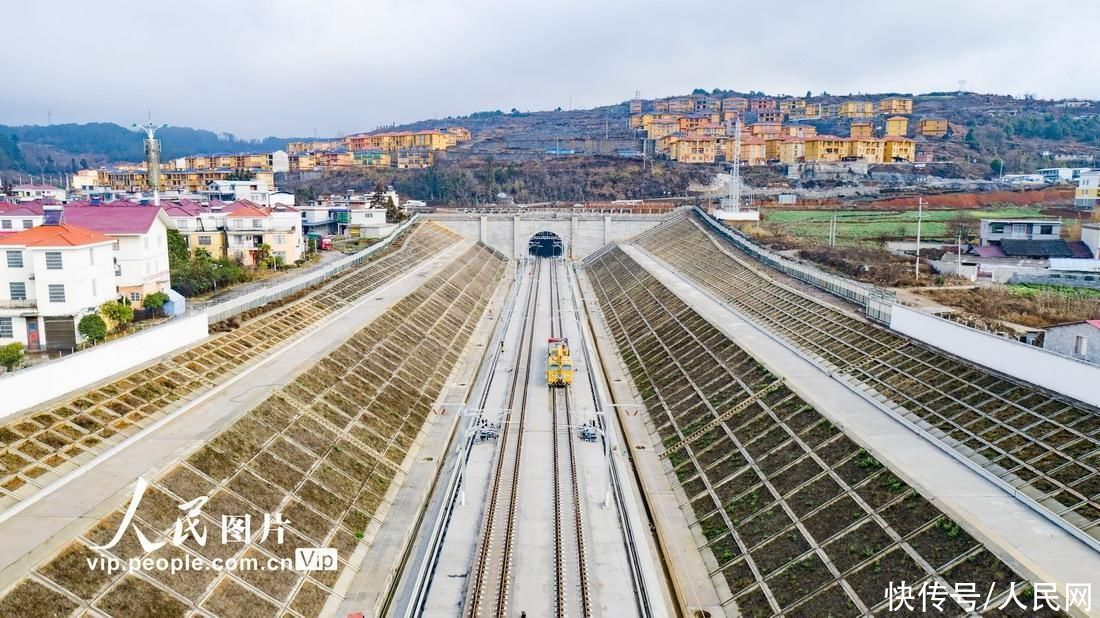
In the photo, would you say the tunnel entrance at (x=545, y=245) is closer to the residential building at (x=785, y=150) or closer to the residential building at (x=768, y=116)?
the residential building at (x=785, y=150)

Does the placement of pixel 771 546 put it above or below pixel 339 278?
below

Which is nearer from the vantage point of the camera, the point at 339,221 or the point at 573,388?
the point at 573,388

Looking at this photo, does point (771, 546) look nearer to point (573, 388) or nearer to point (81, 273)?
point (573, 388)

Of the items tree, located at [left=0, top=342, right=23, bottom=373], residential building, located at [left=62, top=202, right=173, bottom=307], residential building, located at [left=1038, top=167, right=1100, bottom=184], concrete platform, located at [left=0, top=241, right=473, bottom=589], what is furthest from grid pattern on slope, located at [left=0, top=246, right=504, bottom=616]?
residential building, located at [left=1038, top=167, right=1100, bottom=184]

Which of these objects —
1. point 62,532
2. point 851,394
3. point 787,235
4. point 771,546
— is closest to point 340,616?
point 62,532

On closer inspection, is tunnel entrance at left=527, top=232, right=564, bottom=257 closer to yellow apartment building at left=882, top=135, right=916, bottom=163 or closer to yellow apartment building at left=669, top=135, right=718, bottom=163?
yellow apartment building at left=669, top=135, right=718, bottom=163

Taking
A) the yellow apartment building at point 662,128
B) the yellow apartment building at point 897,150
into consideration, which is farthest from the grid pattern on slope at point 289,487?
the yellow apartment building at point 662,128
